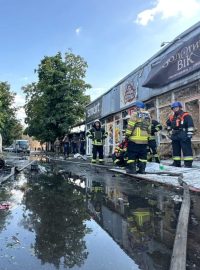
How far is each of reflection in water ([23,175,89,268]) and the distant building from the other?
280 inches

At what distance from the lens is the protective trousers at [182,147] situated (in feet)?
31.7

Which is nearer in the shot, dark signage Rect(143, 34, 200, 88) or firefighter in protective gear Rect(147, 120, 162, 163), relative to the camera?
firefighter in protective gear Rect(147, 120, 162, 163)

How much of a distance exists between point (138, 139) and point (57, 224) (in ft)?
16.6

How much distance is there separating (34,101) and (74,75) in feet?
29.4

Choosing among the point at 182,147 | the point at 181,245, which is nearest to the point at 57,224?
the point at 181,245

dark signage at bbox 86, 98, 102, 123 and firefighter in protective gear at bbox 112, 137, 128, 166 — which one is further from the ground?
dark signage at bbox 86, 98, 102, 123

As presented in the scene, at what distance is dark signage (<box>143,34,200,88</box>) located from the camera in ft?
36.9

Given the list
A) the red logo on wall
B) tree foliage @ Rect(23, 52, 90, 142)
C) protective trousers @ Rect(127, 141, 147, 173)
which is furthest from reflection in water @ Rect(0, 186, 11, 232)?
tree foliage @ Rect(23, 52, 90, 142)

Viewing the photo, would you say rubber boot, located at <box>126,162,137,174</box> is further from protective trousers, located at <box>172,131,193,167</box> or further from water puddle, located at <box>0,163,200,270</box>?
water puddle, located at <box>0,163,200,270</box>

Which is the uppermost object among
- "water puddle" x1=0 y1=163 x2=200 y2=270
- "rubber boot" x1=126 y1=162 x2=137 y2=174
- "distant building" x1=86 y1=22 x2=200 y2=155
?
"distant building" x1=86 y1=22 x2=200 y2=155

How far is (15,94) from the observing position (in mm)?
44938

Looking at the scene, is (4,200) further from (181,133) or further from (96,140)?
(96,140)

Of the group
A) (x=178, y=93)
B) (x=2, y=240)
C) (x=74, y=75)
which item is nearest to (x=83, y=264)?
(x=2, y=240)

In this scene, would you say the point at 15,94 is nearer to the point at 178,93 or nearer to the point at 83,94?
the point at 83,94
